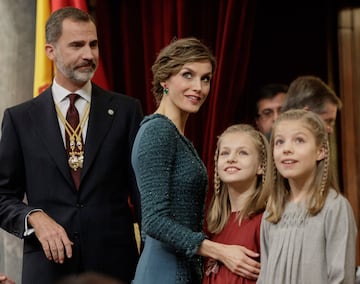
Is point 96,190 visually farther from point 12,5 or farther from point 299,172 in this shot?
point 12,5

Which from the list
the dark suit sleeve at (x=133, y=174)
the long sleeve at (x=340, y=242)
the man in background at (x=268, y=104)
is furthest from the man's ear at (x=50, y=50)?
the long sleeve at (x=340, y=242)

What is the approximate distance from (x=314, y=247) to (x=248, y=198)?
15.6 inches

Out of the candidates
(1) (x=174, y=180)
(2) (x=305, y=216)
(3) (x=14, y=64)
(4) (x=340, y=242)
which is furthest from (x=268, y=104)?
(4) (x=340, y=242)

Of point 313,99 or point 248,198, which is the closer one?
point 248,198

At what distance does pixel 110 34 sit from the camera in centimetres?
457

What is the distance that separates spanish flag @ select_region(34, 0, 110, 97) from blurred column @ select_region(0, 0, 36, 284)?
0.14 m

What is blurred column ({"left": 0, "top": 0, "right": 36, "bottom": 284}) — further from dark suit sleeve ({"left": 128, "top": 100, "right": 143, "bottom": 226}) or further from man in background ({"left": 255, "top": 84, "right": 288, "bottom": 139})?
man in background ({"left": 255, "top": 84, "right": 288, "bottom": 139})

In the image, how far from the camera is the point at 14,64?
4473mm

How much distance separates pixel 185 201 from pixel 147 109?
137 centimetres

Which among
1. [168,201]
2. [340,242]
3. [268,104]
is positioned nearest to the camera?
[340,242]

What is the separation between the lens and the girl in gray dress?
9.80ft

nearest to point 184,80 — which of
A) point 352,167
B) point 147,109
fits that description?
point 147,109

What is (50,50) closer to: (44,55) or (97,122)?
(97,122)

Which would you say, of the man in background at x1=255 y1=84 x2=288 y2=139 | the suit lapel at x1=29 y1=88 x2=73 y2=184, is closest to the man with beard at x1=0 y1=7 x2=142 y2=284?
the suit lapel at x1=29 y1=88 x2=73 y2=184
